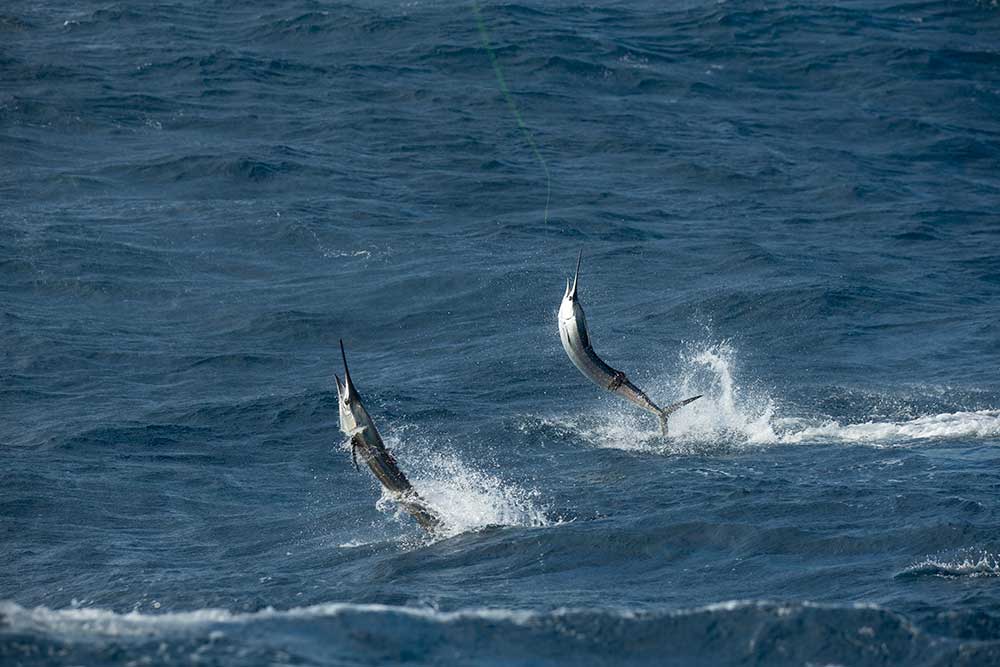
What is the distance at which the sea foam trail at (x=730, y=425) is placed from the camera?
1923cm

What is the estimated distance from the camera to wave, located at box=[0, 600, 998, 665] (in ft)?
34.3

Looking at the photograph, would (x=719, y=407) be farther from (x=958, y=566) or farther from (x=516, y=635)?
(x=516, y=635)

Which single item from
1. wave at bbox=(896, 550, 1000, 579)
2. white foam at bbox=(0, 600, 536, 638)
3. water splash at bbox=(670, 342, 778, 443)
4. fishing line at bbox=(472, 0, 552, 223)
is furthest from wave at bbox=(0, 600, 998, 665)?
fishing line at bbox=(472, 0, 552, 223)

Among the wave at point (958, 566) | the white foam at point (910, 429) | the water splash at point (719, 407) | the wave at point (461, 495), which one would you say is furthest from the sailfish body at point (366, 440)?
the white foam at point (910, 429)

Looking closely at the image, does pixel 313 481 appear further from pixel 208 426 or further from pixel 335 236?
pixel 335 236

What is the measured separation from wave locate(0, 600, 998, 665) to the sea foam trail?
7.67 meters

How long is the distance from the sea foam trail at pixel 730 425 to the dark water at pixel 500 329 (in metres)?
0.08

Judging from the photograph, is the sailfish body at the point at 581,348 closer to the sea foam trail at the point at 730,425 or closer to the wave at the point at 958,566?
the sea foam trail at the point at 730,425

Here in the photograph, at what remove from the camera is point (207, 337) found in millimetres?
24281

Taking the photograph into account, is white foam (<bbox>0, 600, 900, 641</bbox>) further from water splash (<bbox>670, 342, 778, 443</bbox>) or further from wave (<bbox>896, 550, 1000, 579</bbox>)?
water splash (<bbox>670, 342, 778, 443</bbox>)

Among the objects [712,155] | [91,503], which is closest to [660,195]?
[712,155]

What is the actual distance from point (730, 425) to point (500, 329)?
18.8 feet

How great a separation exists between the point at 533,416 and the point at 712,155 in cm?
1399

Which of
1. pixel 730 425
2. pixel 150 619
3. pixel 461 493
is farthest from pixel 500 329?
pixel 150 619
